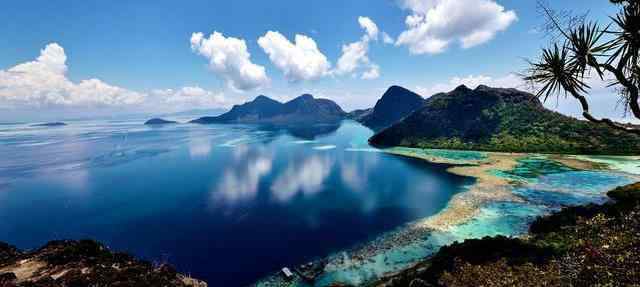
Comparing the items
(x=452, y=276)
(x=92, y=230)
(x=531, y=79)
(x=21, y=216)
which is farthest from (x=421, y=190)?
(x=21, y=216)

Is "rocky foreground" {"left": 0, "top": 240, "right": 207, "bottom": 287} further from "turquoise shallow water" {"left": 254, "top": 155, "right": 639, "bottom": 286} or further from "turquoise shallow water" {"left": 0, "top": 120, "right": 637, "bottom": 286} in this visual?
"turquoise shallow water" {"left": 254, "top": 155, "right": 639, "bottom": 286}

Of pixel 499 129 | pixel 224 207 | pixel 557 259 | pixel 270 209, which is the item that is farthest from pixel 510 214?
pixel 499 129

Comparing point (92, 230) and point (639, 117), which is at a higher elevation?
point (639, 117)

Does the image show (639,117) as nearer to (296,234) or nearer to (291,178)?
(296,234)

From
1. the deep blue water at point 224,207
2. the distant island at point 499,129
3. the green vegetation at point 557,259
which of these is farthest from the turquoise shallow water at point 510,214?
the distant island at point 499,129

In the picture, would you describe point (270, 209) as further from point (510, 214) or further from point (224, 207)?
point (510, 214)

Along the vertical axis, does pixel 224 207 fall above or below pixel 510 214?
below

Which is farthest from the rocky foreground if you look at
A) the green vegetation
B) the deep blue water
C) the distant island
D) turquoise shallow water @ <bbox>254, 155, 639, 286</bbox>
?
the distant island
